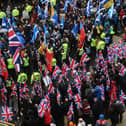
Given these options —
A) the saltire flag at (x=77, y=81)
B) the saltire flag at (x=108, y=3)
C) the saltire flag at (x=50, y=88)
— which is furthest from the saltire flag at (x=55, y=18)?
the saltire flag at (x=50, y=88)

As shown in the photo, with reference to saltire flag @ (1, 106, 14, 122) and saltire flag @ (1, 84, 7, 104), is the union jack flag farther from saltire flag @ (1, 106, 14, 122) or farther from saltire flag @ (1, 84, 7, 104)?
saltire flag @ (1, 84, 7, 104)

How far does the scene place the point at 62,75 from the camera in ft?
44.7

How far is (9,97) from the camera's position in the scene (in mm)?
14570

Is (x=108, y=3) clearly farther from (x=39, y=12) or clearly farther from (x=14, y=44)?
(x=14, y=44)

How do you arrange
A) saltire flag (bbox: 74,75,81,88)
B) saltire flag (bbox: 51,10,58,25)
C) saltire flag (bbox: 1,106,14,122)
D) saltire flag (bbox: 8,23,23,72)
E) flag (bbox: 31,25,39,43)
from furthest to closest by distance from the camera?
1. saltire flag (bbox: 51,10,58,25)
2. flag (bbox: 31,25,39,43)
3. saltire flag (bbox: 8,23,23,72)
4. saltire flag (bbox: 74,75,81,88)
5. saltire flag (bbox: 1,106,14,122)

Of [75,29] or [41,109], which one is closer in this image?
[41,109]

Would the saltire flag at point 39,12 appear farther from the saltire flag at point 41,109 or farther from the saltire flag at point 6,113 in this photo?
the saltire flag at point 6,113

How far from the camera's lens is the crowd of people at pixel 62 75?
1237 cm

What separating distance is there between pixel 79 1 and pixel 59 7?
4.91 feet

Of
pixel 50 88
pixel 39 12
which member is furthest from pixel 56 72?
pixel 39 12

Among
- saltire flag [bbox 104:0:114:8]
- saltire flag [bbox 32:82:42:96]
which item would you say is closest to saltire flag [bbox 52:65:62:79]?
saltire flag [bbox 32:82:42:96]

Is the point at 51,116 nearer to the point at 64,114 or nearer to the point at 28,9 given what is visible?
the point at 64,114

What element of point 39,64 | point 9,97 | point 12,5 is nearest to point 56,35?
point 39,64

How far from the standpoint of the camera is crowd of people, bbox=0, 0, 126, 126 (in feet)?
40.6
